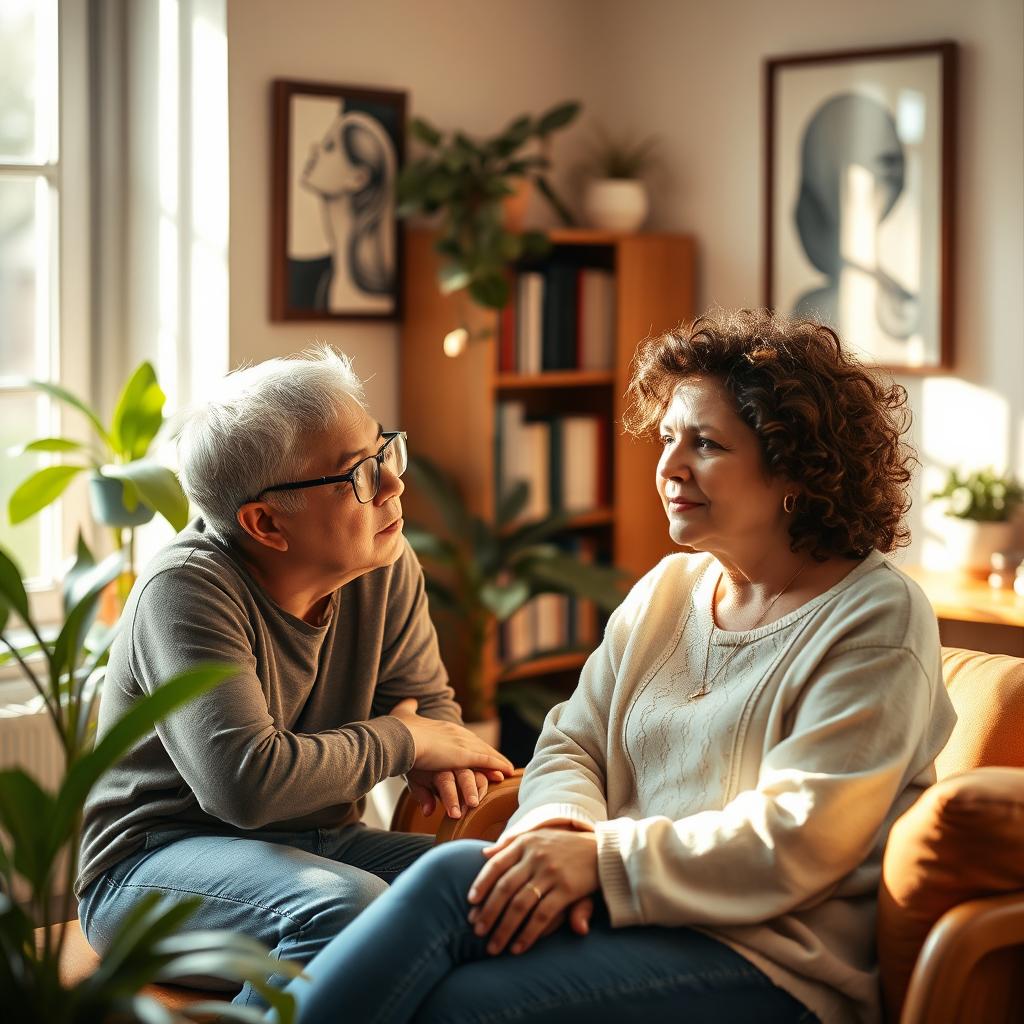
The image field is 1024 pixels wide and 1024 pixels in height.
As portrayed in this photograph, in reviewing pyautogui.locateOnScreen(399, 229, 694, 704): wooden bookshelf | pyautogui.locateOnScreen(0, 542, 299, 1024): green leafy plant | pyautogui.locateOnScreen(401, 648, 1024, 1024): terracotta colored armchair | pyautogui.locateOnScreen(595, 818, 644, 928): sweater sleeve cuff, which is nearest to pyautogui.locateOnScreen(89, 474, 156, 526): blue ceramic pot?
pyautogui.locateOnScreen(399, 229, 694, 704): wooden bookshelf

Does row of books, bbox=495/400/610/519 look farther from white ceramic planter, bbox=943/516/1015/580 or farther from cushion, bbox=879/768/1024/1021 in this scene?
cushion, bbox=879/768/1024/1021

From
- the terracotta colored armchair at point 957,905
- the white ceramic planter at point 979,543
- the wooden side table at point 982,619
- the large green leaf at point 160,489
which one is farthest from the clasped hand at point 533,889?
the white ceramic planter at point 979,543

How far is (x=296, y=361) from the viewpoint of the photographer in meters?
2.02

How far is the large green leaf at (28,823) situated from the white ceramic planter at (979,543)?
2.51 meters

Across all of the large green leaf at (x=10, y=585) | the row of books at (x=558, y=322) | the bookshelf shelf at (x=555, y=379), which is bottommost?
the large green leaf at (x=10, y=585)

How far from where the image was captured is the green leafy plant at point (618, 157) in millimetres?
4055

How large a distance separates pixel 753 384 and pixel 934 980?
28.7 inches

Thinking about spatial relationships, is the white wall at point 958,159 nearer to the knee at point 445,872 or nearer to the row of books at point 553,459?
the row of books at point 553,459

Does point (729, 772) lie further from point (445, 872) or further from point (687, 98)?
point (687, 98)

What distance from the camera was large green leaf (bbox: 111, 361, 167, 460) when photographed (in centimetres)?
282

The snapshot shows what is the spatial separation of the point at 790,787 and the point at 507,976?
376mm

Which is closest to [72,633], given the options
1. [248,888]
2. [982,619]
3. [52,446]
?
[248,888]

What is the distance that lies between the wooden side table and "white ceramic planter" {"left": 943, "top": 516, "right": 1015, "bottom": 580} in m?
0.15

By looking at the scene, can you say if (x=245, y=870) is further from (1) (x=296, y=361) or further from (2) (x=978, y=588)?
(2) (x=978, y=588)
